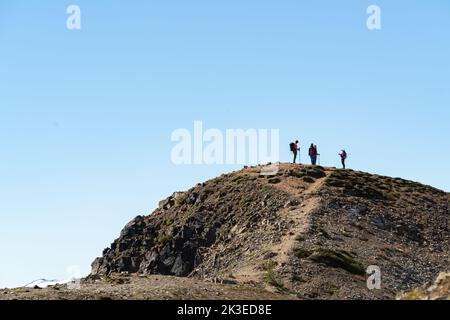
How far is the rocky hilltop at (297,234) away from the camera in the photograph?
Result: 55.3 metres

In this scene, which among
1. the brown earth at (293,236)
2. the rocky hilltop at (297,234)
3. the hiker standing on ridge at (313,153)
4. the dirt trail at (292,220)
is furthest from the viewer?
the hiker standing on ridge at (313,153)

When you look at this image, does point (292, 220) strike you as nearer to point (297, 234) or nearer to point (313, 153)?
point (297, 234)

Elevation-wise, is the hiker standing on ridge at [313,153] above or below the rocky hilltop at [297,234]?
above

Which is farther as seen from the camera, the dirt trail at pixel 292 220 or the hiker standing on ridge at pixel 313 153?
the hiker standing on ridge at pixel 313 153

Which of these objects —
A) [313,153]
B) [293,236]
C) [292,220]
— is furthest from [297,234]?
[313,153]

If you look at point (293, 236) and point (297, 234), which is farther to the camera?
point (297, 234)

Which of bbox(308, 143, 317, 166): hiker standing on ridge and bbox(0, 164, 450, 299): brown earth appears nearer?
bbox(0, 164, 450, 299): brown earth

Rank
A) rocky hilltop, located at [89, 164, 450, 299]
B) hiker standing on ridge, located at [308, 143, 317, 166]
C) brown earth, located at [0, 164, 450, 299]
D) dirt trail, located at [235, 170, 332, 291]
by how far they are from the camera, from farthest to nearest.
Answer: hiker standing on ridge, located at [308, 143, 317, 166]
rocky hilltop, located at [89, 164, 450, 299]
dirt trail, located at [235, 170, 332, 291]
brown earth, located at [0, 164, 450, 299]

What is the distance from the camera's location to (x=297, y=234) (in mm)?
62219

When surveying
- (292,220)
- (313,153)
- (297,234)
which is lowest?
(297,234)

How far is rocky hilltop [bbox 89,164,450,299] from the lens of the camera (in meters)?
55.3

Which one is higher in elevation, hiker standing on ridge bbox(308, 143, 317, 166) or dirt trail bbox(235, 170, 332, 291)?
hiker standing on ridge bbox(308, 143, 317, 166)

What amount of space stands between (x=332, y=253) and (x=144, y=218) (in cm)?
3581
